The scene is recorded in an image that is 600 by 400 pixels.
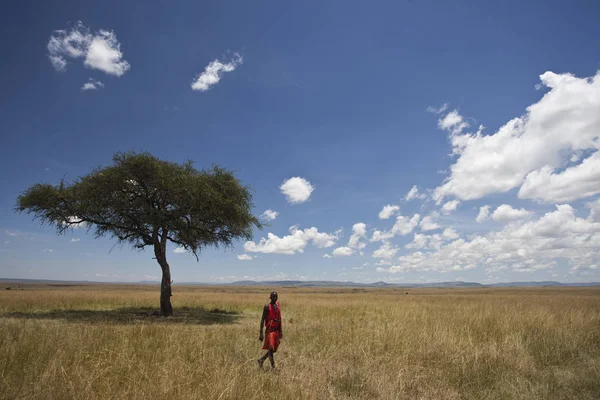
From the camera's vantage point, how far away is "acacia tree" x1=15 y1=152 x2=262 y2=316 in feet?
66.0

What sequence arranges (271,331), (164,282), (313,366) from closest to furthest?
1. (271,331)
2. (313,366)
3. (164,282)

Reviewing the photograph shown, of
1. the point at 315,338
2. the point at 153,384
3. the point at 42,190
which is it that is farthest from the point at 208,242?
the point at 153,384

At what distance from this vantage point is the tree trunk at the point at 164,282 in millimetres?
20875

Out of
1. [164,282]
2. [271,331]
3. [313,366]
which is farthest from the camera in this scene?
[164,282]

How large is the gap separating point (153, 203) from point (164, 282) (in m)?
4.84

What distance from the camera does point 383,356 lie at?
9.84 m

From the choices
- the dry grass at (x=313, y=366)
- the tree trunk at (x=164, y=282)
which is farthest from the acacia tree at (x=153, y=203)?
the dry grass at (x=313, y=366)

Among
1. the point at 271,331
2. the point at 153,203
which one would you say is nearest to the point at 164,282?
the point at 153,203

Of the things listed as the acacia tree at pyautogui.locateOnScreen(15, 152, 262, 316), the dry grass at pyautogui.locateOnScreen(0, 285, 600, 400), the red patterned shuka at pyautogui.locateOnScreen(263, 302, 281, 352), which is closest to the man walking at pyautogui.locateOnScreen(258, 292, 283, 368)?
the red patterned shuka at pyautogui.locateOnScreen(263, 302, 281, 352)

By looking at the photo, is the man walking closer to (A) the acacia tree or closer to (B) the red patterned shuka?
(B) the red patterned shuka

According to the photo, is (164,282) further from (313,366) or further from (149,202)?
(313,366)

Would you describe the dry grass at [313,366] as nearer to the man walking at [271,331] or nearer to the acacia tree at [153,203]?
the man walking at [271,331]

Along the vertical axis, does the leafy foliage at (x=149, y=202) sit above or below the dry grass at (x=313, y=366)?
above

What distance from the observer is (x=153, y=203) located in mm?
21562
